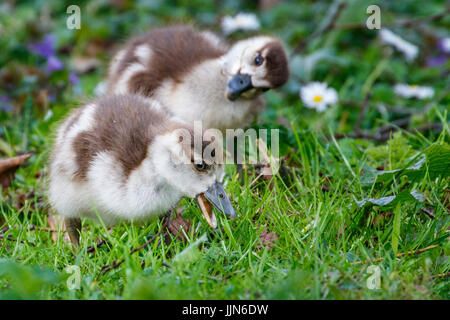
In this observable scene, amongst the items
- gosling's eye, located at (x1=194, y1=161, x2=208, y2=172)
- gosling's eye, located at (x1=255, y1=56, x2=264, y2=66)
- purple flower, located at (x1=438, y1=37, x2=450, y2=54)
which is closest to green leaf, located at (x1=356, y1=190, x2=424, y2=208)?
gosling's eye, located at (x1=194, y1=161, x2=208, y2=172)

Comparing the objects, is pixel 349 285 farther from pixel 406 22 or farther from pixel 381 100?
pixel 406 22

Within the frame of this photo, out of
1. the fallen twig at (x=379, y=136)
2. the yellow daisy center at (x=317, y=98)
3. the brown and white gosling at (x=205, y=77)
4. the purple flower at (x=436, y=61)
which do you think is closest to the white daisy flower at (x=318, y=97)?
the yellow daisy center at (x=317, y=98)

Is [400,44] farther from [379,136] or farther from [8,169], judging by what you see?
[8,169]

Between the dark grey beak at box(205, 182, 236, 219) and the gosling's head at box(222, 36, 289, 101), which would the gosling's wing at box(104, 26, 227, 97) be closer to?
the gosling's head at box(222, 36, 289, 101)

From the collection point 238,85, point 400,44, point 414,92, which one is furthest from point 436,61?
point 238,85

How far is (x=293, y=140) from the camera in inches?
138

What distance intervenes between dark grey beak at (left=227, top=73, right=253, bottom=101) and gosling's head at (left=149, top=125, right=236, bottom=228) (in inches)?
44.5

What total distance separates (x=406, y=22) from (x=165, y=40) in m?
2.02

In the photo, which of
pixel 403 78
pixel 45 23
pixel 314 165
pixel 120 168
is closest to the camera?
pixel 120 168

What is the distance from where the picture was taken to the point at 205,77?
380 centimetres

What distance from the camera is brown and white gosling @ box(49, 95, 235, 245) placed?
2.57 metres

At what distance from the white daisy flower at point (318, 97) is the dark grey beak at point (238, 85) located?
78 cm
